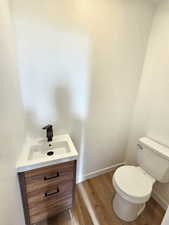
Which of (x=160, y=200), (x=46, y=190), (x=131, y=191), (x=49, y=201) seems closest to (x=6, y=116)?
(x=46, y=190)

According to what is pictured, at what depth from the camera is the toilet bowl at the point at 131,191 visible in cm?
125

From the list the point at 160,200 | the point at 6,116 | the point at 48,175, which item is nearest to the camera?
the point at 6,116

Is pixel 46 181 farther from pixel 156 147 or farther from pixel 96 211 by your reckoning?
pixel 156 147

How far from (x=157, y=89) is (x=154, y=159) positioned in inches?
30.6

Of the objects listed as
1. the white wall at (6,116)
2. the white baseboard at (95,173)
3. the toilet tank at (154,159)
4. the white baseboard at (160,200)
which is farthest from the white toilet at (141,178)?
the white wall at (6,116)

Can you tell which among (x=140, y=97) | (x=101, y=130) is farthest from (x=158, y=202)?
(x=140, y=97)

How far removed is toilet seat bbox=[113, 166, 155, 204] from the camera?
1.24 metres

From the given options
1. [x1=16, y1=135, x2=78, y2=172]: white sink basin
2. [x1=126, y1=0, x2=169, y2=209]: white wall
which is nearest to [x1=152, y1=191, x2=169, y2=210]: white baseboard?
[x1=126, y1=0, x2=169, y2=209]: white wall

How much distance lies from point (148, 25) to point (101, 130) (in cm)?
131

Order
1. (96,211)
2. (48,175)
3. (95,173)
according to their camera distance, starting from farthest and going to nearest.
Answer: (95,173), (96,211), (48,175)

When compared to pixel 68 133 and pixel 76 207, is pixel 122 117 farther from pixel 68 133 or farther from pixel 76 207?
pixel 76 207

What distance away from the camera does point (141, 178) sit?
1.44 metres

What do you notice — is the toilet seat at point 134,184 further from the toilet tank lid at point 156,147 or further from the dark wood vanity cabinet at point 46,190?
the dark wood vanity cabinet at point 46,190

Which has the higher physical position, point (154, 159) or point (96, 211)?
point (154, 159)
